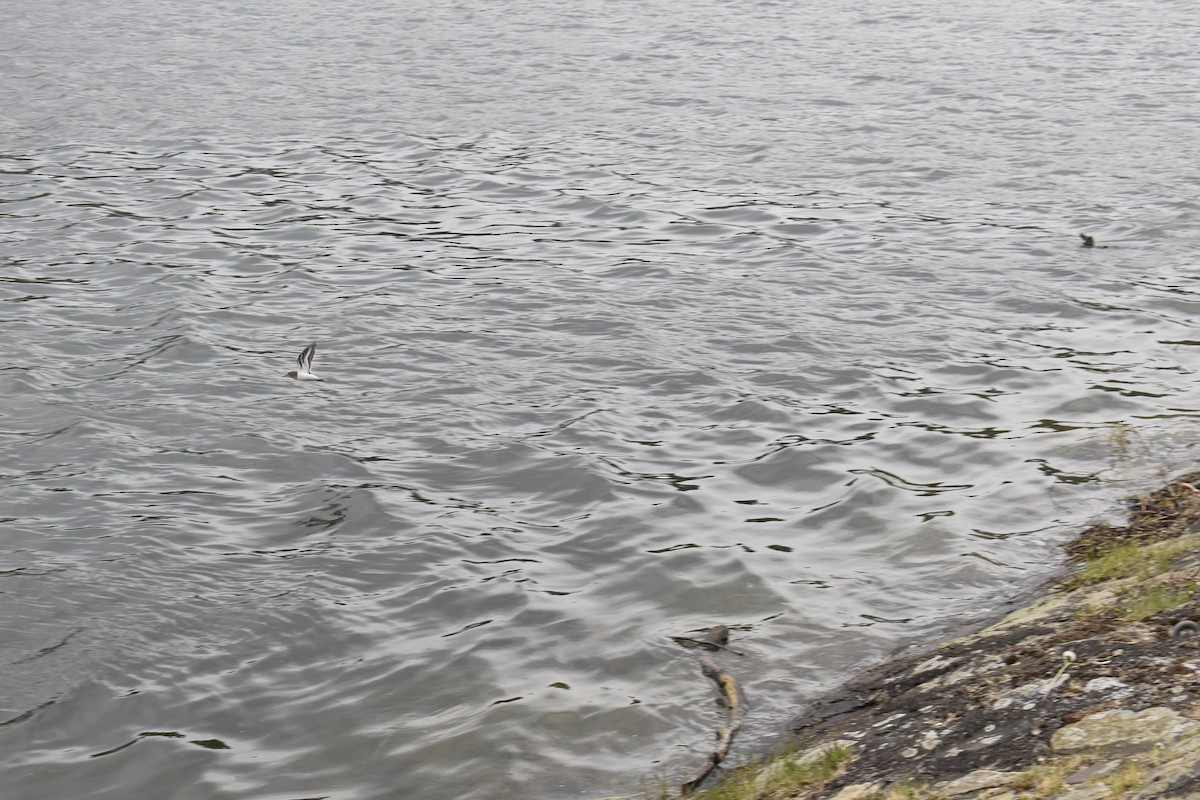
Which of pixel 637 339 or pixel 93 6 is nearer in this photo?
pixel 637 339

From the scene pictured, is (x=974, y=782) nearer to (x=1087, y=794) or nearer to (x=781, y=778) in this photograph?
(x=1087, y=794)

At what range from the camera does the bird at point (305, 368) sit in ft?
34.9

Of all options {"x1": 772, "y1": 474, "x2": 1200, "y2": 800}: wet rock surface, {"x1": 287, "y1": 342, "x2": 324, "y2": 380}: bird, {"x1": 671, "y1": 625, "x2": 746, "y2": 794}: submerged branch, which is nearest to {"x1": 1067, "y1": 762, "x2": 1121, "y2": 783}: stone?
{"x1": 772, "y1": 474, "x2": 1200, "y2": 800}: wet rock surface

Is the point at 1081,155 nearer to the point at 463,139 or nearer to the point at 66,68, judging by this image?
the point at 463,139

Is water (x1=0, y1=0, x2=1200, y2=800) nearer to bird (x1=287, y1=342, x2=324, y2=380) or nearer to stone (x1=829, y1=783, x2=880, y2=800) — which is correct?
bird (x1=287, y1=342, x2=324, y2=380)

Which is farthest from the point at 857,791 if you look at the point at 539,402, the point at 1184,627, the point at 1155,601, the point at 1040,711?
the point at 539,402

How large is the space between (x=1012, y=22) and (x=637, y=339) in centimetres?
1803

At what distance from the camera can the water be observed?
22.9ft

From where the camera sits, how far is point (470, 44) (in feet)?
85.3

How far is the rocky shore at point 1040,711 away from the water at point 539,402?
0.79 m

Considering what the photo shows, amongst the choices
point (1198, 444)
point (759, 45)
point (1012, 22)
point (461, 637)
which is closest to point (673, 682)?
point (461, 637)

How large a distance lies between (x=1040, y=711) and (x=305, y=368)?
7.51m

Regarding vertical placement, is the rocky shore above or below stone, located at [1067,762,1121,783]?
below

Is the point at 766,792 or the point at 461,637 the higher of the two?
the point at 766,792
